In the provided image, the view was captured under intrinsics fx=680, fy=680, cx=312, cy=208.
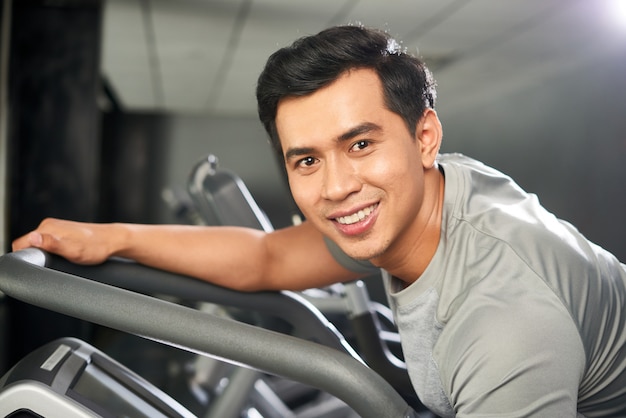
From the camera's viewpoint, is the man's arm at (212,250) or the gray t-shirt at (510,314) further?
the man's arm at (212,250)

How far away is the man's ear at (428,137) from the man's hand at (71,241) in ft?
1.78

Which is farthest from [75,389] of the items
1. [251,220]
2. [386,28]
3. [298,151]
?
[386,28]

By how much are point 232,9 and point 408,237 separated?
153 inches

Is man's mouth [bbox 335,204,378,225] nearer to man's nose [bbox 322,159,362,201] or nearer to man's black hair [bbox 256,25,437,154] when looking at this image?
man's nose [bbox 322,159,362,201]

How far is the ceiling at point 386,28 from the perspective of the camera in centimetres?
452

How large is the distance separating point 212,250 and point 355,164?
37 cm

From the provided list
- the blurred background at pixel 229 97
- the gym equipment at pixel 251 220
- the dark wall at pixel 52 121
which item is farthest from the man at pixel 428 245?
the dark wall at pixel 52 121

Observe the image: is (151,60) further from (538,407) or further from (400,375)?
(538,407)

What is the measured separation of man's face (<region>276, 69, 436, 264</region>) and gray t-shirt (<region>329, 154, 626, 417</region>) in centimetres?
7

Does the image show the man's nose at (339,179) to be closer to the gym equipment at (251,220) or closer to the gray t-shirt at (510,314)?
the gray t-shirt at (510,314)

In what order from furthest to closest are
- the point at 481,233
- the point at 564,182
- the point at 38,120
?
the point at 564,182
the point at 38,120
the point at 481,233

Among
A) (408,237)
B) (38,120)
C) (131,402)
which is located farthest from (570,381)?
(38,120)

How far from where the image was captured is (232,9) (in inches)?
182

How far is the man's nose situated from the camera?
99 cm
